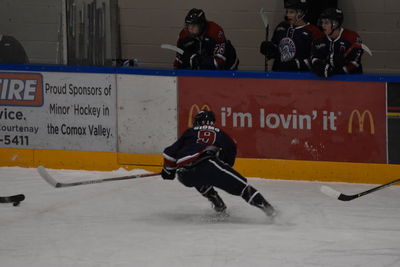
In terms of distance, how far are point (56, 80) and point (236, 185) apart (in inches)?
105

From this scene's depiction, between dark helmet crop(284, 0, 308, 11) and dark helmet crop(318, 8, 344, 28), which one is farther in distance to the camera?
dark helmet crop(284, 0, 308, 11)

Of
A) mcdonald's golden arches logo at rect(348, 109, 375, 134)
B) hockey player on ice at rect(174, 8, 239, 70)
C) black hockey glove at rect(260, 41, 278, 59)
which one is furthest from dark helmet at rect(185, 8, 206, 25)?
mcdonald's golden arches logo at rect(348, 109, 375, 134)

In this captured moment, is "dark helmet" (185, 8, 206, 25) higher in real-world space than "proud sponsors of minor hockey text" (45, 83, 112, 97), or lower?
higher

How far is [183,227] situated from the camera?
6742 mm

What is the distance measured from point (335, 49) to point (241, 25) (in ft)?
7.81

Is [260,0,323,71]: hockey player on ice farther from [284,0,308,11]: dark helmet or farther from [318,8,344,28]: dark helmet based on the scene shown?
[318,8,344,28]: dark helmet

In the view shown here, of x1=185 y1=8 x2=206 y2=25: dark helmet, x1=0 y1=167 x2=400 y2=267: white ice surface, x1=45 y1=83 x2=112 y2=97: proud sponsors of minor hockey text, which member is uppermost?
x1=185 y1=8 x2=206 y2=25: dark helmet

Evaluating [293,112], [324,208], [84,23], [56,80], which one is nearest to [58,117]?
[56,80]

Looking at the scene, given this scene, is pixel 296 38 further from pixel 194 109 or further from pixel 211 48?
pixel 194 109

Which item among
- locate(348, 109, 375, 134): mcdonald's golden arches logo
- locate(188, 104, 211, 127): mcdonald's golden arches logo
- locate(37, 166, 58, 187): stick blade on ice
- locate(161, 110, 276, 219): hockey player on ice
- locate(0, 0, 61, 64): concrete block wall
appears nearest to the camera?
locate(161, 110, 276, 219): hockey player on ice

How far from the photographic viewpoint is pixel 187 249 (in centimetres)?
611

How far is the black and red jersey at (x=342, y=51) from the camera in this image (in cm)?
795

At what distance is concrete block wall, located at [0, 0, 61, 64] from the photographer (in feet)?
29.0

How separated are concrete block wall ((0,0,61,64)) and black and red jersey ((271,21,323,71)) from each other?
6.73 ft
